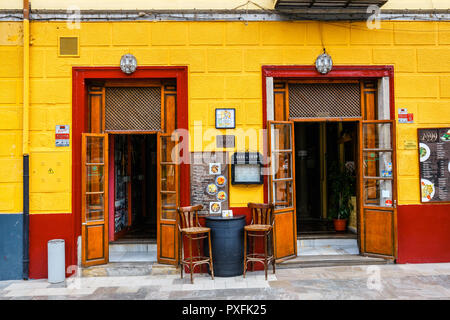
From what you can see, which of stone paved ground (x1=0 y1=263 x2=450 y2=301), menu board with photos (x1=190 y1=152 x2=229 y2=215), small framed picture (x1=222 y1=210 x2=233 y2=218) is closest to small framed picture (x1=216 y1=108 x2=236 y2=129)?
menu board with photos (x1=190 y1=152 x2=229 y2=215)

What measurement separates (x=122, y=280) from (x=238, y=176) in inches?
96.0

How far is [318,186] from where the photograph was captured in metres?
10.5

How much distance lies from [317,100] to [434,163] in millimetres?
2243

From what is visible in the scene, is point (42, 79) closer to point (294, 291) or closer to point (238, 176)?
Result: point (238, 176)

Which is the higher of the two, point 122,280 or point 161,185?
point 161,185

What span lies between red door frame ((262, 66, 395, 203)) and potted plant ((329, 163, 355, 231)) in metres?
2.47

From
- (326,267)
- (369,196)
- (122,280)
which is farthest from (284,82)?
(122,280)

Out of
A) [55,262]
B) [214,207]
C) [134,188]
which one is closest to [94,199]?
[55,262]

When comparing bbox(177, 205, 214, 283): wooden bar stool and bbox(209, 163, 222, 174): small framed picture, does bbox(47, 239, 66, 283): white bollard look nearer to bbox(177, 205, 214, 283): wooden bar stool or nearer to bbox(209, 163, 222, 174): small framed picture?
bbox(177, 205, 214, 283): wooden bar stool

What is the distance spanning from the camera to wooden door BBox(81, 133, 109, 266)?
6.18 meters

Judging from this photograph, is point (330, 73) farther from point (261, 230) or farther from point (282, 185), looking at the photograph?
point (261, 230)

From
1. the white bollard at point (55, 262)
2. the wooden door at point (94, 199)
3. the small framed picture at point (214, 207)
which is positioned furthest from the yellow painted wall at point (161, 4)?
the white bollard at point (55, 262)

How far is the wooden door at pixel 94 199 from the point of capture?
6176 mm

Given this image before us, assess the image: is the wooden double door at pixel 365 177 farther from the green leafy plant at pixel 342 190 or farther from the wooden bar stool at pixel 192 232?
the green leafy plant at pixel 342 190
